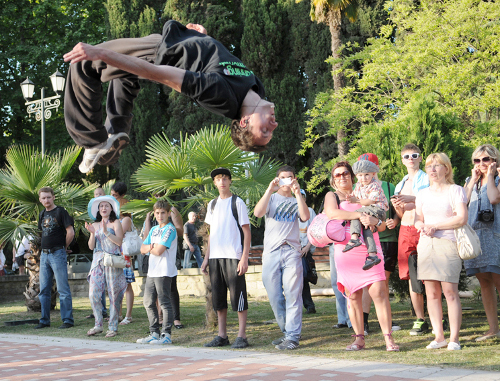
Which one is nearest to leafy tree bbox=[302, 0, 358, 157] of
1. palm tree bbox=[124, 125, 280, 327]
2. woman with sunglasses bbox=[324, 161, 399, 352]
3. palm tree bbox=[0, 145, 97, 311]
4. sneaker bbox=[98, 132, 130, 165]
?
palm tree bbox=[0, 145, 97, 311]

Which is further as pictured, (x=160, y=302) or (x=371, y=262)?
(x=160, y=302)

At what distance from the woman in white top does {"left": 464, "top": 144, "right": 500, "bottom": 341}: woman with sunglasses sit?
34 centimetres

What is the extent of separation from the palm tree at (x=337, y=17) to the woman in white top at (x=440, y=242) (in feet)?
44.0

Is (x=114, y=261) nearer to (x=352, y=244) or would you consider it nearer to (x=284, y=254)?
(x=284, y=254)

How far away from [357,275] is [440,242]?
0.92 meters

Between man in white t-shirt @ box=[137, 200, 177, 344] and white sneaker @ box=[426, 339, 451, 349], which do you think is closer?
white sneaker @ box=[426, 339, 451, 349]

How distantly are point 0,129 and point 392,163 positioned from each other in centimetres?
2082

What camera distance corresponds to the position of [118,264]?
758cm

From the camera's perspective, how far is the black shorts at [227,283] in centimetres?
641

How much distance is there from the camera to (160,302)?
6.74 m

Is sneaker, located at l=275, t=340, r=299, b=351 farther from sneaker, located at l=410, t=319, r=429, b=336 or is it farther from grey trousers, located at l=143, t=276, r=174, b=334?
grey trousers, located at l=143, t=276, r=174, b=334

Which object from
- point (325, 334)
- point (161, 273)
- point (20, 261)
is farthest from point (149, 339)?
point (20, 261)

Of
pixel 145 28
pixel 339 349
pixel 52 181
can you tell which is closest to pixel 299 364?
pixel 339 349

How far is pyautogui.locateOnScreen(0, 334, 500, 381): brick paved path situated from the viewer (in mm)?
4551
